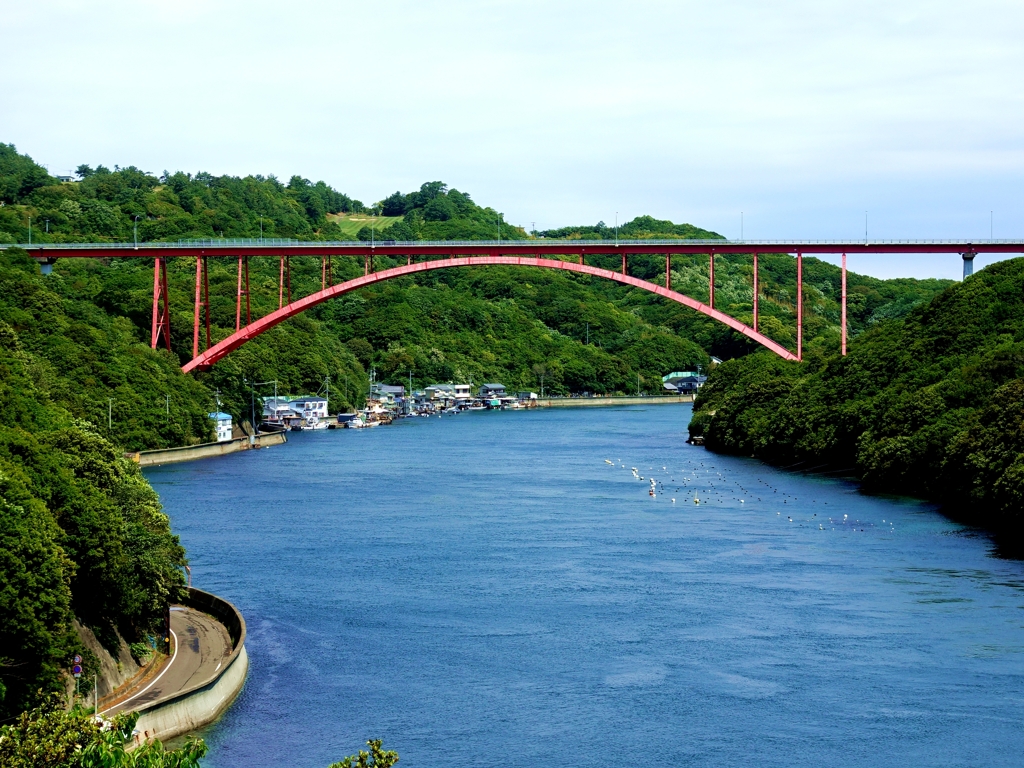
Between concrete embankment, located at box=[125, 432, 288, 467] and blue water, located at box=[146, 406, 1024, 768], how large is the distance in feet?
38.0

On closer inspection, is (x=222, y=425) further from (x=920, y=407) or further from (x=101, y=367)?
(x=920, y=407)

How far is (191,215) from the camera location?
127m

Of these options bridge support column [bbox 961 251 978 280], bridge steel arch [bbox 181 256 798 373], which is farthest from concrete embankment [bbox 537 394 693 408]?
bridge support column [bbox 961 251 978 280]

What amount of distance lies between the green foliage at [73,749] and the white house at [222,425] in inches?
2434

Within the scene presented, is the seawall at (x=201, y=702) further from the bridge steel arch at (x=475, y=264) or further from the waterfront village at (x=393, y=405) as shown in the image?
the waterfront village at (x=393, y=405)

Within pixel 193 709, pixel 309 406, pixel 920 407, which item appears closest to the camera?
pixel 193 709

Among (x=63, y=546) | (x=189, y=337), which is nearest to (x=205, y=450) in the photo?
(x=189, y=337)

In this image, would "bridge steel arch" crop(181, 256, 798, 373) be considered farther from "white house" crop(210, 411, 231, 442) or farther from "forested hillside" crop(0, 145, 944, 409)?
"forested hillside" crop(0, 145, 944, 409)

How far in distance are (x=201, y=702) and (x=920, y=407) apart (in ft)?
Result: 115

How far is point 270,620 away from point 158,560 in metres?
4.96

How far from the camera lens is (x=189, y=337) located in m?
87.8

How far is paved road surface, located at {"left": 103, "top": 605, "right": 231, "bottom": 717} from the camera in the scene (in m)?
24.8

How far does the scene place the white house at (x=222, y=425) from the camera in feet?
255

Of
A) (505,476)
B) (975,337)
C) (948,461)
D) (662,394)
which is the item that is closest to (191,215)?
(662,394)
